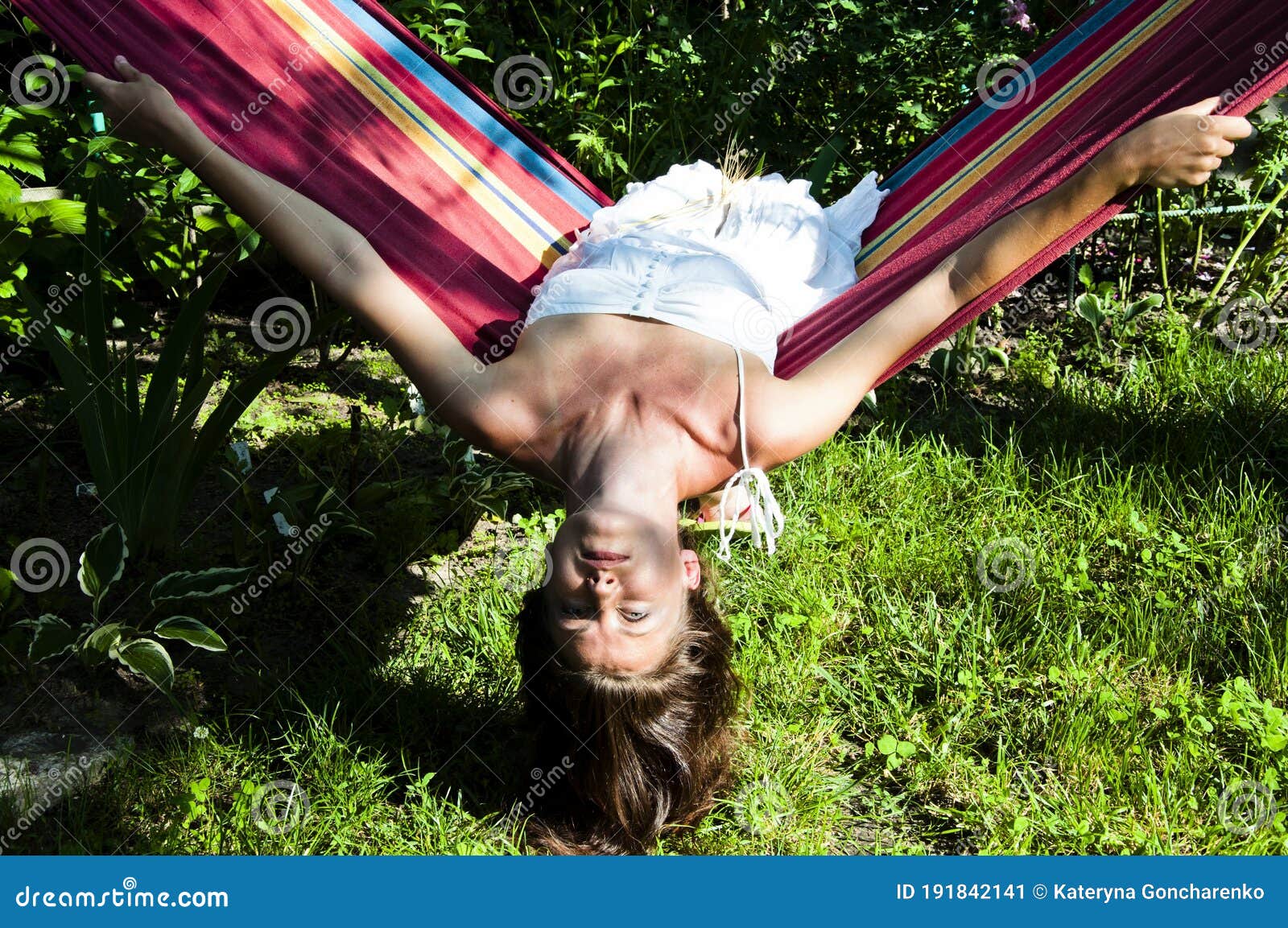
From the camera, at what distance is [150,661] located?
242 cm

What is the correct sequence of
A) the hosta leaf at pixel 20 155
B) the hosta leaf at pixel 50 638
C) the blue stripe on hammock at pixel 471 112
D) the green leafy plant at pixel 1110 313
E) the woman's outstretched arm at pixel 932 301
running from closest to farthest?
the woman's outstretched arm at pixel 932 301 < the hosta leaf at pixel 50 638 < the hosta leaf at pixel 20 155 < the blue stripe on hammock at pixel 471 112 < the green leafy plant at pixel 1110 313

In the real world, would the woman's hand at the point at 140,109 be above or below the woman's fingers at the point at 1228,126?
below

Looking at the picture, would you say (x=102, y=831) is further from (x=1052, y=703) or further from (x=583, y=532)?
(x=1052, y=703)

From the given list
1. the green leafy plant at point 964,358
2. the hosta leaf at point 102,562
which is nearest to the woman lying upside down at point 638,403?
the hosta leaf at point 102,562

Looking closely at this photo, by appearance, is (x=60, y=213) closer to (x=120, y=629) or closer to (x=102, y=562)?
(x=102, y=562)

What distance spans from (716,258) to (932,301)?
0.49 meters

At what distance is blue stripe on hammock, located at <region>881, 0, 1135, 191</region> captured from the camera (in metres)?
2.75

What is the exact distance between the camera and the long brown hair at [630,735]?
6.68ft

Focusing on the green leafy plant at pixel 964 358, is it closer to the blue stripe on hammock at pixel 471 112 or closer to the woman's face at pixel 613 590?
the blue stripe on hammock at pixel 471 112

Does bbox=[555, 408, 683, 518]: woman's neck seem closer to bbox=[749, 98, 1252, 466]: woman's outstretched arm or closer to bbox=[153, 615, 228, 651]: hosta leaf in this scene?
bbox=[749, 98, 1252, 466]: woman's outstretched arm

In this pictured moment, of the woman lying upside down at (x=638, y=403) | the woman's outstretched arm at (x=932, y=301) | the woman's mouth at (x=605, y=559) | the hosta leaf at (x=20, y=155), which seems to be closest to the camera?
the woman's mouth at (x=605, y=559)

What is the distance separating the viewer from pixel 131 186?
325cm

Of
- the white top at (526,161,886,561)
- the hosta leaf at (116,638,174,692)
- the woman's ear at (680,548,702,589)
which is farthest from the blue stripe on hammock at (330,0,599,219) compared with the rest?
the hosta leaf at (116,638,174,692)

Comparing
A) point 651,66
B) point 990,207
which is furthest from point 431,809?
point 651,66
